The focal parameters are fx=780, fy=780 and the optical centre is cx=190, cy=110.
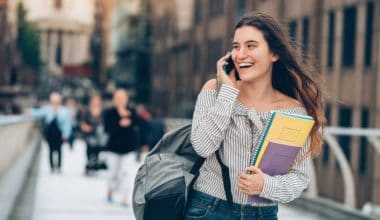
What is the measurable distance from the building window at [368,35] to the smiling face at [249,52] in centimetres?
2377

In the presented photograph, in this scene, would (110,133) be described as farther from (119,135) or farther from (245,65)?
(245,65)

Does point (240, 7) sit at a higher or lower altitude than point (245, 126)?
higher

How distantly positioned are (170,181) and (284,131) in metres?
0.48

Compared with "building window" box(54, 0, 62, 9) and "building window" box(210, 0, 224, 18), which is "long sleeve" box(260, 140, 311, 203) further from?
"building window" box(54, 0, 62, 9)

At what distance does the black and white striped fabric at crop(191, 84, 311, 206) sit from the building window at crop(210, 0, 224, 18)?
4212cm

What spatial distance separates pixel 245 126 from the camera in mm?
2881

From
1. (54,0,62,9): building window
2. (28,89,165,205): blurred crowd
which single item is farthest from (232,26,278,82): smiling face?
(54,0,62,9): building window

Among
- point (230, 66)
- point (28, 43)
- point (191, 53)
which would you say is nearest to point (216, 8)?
point (191, 53)

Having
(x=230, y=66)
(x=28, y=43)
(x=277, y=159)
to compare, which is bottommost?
(x=28, y=43)

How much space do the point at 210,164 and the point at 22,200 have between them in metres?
7.01

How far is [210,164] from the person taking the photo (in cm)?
292

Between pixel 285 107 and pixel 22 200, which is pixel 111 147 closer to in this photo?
pixel 22 200

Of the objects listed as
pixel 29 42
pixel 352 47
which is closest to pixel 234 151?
pixel 352 47

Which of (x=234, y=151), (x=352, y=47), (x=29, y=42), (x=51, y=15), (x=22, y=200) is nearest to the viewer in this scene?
(x=234, y=151)
